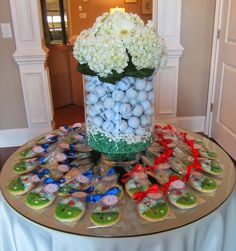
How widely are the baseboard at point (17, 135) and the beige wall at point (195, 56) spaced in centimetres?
152

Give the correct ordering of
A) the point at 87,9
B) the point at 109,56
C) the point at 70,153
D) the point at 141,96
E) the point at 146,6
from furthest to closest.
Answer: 1. the point at 146,6
2. the point at 87,9
3. the point at 70,153
4. the point at 141,96
5. the point at 109,56

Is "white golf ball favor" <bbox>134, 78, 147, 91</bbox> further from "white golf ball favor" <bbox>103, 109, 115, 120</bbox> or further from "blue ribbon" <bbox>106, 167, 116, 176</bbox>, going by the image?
"blue ribbon" <bbox>106, 167, 116, 176</bbox>

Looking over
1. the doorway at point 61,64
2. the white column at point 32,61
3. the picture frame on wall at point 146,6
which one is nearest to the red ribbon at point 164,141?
the white column at point 32,61

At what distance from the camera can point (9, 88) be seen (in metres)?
2.86

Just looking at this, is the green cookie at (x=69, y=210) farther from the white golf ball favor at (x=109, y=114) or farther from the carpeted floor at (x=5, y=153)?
the carpeted floor at (x=5, y=153)

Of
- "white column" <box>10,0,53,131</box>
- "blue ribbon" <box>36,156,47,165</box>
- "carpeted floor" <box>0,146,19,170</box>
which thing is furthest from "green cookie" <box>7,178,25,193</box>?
"white column" <box>10,0,53,131</box>

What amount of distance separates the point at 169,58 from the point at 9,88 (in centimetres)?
163

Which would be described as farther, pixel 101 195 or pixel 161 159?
pixel 161 159

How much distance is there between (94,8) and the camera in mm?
5867

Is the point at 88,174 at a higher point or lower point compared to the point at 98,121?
lower

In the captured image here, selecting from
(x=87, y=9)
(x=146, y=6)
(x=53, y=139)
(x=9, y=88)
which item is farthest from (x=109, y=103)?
(x=146, y=6)

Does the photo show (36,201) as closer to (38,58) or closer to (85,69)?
(85,69)

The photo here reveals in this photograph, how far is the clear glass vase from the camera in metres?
0.99

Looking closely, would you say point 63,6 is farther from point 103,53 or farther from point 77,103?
point 103,53
